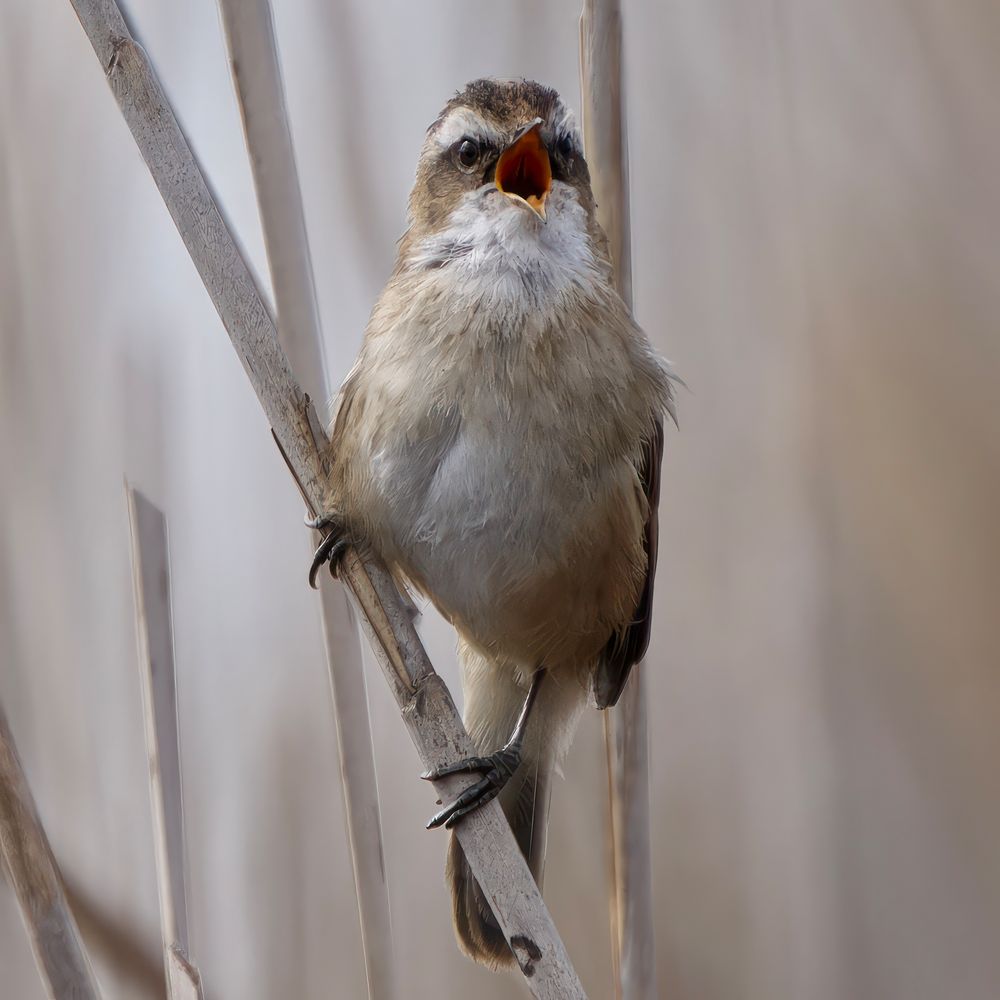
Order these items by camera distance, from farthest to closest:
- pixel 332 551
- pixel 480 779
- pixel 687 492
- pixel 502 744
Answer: pixel 687 492
pixel 502 744
pixel 332 551
pixel 480 779

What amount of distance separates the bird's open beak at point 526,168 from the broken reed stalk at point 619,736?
6 cm

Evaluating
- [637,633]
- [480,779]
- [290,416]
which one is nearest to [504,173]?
[290,416]

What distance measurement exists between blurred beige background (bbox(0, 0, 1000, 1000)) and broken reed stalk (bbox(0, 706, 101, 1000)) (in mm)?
607

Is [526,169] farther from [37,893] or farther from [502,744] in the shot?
[37,893]

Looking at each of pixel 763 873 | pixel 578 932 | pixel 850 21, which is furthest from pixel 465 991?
pixel 850 21

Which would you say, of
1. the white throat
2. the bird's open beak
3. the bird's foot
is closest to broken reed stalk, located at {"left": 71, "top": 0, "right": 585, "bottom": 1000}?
the bird's foot

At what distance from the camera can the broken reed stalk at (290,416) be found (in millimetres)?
1092

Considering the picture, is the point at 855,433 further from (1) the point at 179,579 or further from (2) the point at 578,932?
(1) the point at 179,579

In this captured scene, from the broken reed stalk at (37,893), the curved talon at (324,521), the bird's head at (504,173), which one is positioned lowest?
the broken reed stalk at (37,893)

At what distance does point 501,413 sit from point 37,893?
28.8 inches

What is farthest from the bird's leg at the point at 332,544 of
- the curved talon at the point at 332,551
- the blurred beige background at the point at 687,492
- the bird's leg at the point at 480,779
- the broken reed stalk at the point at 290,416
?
the blurred beige background at the point at 687,492

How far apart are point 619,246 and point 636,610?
1.69 feet

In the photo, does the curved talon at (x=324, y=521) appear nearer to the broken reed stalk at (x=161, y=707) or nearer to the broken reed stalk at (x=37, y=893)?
the broken reed stalk at (x=161, y=707)

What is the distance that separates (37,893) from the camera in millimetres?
1174
